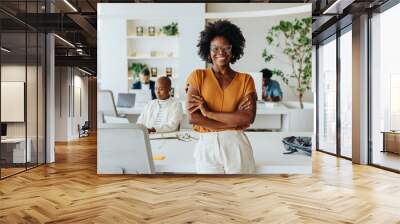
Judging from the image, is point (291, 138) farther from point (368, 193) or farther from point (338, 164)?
point (338, 164)

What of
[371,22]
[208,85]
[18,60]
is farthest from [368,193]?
[18,60]

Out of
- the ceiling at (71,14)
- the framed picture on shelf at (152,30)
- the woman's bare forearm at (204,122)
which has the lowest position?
the woman's bare forearm at (204,122)

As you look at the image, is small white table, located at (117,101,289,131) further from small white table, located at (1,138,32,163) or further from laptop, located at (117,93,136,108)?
small white table, located at (1,138,32,163)

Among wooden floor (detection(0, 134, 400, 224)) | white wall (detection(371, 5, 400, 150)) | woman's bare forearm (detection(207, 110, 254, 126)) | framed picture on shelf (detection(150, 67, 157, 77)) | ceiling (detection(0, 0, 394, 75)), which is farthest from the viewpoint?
white wall (detection(371, 5, 400, 150))

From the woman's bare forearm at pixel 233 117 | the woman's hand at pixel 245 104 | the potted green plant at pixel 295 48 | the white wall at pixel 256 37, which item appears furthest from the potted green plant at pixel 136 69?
the potted green plant at pixel 295 48

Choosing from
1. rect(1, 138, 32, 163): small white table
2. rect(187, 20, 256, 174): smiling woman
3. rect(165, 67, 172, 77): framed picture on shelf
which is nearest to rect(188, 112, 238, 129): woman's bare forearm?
rect(187, 20, 256, 174): smiling woman

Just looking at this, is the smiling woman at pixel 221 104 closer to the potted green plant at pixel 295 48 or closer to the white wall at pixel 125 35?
the white wall at pixel 125 35

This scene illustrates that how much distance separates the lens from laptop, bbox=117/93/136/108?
18.9ft

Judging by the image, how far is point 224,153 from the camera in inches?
223

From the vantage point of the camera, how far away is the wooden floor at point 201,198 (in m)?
3.97

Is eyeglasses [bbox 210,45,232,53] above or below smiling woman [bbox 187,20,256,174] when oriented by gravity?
above

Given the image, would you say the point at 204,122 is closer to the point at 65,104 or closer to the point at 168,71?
the point at 168,71

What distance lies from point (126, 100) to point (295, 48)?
241 cm

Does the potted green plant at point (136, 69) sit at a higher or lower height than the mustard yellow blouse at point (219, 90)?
higher
